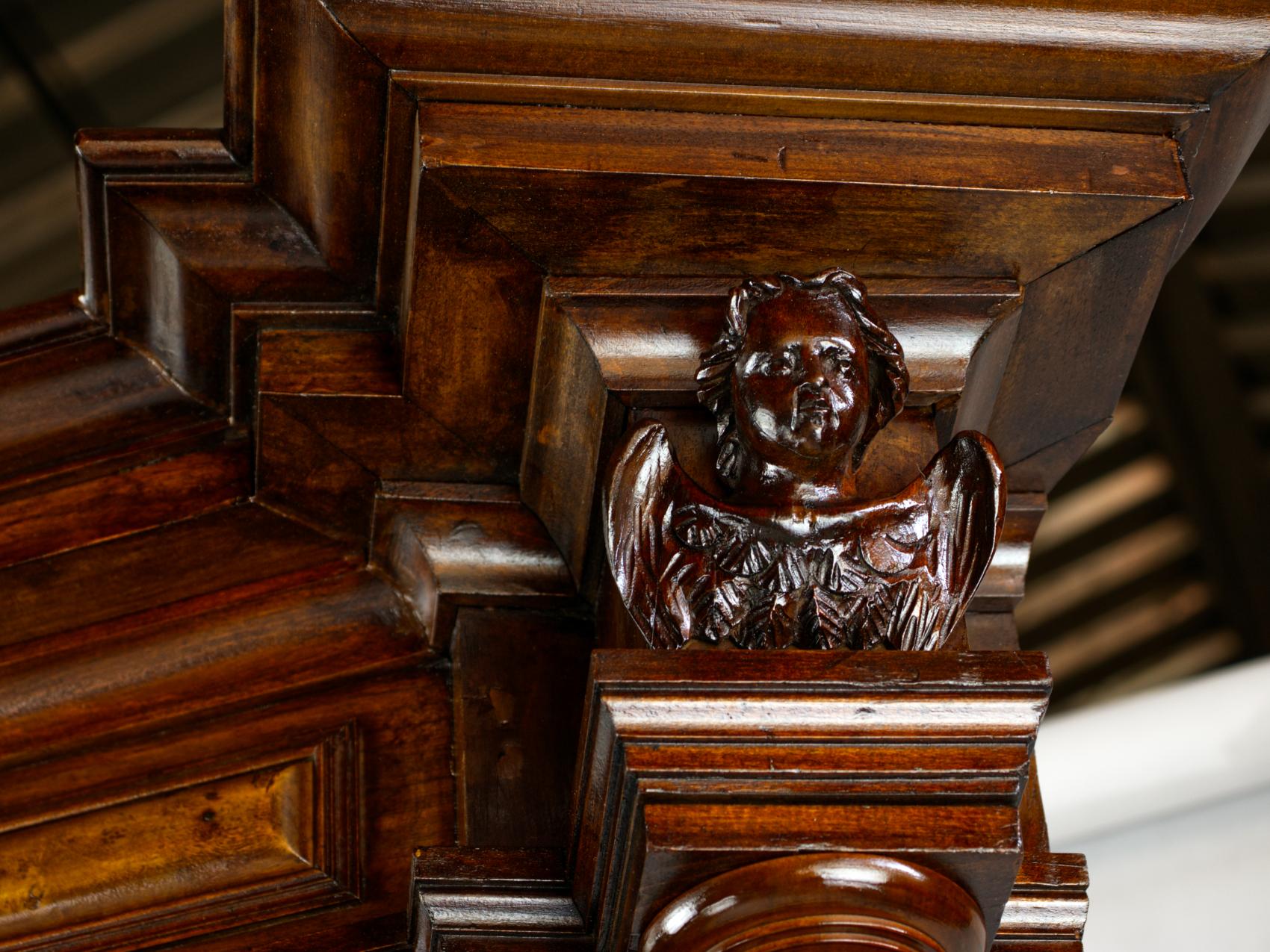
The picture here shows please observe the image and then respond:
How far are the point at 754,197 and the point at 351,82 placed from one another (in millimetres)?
272

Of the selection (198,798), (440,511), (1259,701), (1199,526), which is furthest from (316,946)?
(1199,526)

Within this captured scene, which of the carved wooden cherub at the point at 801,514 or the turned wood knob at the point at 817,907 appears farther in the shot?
the carved wooden cherub at the point at 801,514

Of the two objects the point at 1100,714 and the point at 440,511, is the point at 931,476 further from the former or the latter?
the point at 1100,714

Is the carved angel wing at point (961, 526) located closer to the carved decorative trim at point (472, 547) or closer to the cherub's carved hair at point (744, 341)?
the cherub's carved hair at point (744, 341)

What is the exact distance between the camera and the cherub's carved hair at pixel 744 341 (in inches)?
42.2

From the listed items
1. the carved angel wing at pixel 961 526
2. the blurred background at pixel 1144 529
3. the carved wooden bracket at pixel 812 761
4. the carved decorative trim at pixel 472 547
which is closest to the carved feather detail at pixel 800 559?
Answer: the carved angel wing at pixel 961 526

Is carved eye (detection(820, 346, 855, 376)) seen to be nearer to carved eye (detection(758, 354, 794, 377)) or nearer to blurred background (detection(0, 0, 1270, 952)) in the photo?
carved eye (detection(758, 354, 794, 377))

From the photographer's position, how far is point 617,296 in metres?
1.12

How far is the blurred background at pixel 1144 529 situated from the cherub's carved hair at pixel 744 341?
91 centimetres

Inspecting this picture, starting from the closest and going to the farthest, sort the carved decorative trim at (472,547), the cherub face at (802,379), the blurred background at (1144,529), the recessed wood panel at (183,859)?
the cherub face at (802,379)
the recessed wood panel at (183,859)
the carved decorative trim at (472,547)
the blurred background at (1144,529)

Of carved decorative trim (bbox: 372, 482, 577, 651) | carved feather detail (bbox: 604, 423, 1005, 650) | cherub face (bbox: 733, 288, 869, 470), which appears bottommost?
carved feather detail (bbox: 604, 423, 1005, 650)

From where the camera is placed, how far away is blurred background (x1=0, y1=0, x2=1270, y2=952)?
187cm

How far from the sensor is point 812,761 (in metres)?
0.92

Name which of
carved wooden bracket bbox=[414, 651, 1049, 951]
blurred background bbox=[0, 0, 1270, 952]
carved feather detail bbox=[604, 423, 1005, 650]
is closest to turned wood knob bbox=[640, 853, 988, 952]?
carved wooden bracket bbox=[414, 651, 1049, 951]
